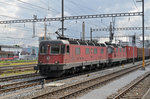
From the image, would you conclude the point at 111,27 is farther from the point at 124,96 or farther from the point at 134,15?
the point at 124,96

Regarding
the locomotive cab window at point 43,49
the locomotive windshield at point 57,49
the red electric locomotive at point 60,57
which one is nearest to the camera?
the red electric locomotive at point 60,57

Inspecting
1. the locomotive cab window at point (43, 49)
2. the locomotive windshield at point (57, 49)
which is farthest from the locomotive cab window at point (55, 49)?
the locomotive cab window at point (43, 49)

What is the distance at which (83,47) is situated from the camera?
21812mm

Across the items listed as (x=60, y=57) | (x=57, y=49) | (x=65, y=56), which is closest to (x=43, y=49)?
(x=57, y=49)

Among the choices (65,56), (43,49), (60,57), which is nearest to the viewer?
(60,57)

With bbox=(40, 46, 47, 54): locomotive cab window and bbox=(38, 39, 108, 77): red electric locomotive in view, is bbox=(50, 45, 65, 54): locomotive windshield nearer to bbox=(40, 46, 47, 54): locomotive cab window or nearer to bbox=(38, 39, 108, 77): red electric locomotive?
bbox=(38, 39, 108, 77): red electric locomotive

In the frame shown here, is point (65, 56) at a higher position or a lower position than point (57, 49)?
lower

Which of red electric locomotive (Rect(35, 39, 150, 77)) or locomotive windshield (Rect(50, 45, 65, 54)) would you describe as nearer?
red electric locomotive (Rect(35, 39, 150, 77))

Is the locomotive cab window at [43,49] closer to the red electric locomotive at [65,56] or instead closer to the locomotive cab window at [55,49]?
the red electric locomotive at [65,56]

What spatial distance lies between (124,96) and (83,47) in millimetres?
10633

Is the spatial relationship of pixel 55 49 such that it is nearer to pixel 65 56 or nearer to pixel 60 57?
pixel 60 57

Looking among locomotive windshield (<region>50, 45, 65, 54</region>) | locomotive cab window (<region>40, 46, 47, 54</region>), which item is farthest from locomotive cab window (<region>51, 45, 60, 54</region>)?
locomotive cab window (<region>40, 46, 47, 54</region>)

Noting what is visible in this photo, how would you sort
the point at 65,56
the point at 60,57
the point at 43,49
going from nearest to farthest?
the point at 60,57
the point at 65,56
the point at 43,49

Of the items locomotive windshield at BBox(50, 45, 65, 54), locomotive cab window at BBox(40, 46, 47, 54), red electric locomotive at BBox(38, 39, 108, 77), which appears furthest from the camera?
locomotive cab window at BBox(40, 46, 47, 54)
